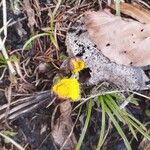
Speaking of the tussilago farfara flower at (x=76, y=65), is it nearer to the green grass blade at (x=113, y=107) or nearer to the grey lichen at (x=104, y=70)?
the grey lichen at (x=104, y=70)

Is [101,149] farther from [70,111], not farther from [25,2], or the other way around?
[25,2]

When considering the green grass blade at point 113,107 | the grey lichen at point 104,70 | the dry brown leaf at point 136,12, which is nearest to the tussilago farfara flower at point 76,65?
the grey lichen at point 104,70

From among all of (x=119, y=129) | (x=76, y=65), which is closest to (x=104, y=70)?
(x=76, y=65)

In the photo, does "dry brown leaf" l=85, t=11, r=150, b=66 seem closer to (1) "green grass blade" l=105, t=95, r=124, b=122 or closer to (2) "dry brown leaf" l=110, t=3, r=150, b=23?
(2) "dry brown leaf" l=110, t=3, r=150, b=23

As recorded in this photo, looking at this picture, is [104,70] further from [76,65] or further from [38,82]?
[38,82]

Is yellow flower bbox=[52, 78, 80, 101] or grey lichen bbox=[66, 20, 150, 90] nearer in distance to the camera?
yellow flower bbox=[52, 78, 80, 101]

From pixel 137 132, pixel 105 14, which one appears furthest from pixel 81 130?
pixel 105 14

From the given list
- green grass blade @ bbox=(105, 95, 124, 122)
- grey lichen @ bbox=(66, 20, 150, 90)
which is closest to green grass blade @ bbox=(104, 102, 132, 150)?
green grass blade @ bbox=(105, 95, 124, 122)
